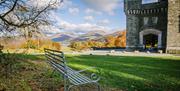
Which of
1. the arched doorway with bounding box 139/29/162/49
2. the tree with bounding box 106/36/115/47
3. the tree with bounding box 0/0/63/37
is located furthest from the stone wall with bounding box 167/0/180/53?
the tree with bounding box 106/36/115/47

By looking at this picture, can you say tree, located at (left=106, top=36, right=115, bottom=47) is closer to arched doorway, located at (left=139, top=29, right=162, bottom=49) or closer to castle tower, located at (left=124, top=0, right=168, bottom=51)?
arched doorway, located at (left=139, top=29, right=162, bottom=49)

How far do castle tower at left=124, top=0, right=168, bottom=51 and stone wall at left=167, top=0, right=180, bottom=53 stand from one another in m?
3.06

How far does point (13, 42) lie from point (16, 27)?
2.36 ft

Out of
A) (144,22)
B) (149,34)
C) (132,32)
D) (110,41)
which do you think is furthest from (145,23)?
(110,41)

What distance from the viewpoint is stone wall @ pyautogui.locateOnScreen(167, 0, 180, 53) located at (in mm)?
29078

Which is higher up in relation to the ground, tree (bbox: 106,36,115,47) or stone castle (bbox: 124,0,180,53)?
stone castle (bbox: 124,0,180,53)

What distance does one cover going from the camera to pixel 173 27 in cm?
2944

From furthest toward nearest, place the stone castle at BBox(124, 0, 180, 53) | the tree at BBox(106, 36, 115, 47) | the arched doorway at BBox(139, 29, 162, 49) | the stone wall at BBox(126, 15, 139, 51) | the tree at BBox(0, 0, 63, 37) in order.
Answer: the tree at BBox(106, 36, 115, 47) → the stone wall at BBox(126, 15, 139, 51) → the arched doorway at BBox(139, 29, 162, 49) → the stone castle at BBox(124, 0, 180, 53) → the tree at BBox(0, 0, 63, 37)

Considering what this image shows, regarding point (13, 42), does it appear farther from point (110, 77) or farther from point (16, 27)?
point (110, 77)

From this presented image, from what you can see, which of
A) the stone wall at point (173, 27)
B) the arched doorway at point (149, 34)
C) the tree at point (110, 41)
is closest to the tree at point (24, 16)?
the stone wall at point (173, 27)

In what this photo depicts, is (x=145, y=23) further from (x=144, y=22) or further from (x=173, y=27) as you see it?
(x=173, y=27)

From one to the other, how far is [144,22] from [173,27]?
6.25m

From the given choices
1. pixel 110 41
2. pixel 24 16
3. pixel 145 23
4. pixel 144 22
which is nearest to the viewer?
pixel 24 16

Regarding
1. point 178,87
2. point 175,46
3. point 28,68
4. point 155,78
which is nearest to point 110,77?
point 155,78
